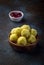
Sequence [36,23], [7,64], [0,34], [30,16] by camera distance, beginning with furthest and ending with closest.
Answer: [30,16] < [36,23] < [0,34] < [7,64]

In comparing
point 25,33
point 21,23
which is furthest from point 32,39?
point 21,23

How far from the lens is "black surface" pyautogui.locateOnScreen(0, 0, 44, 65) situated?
1.08 m

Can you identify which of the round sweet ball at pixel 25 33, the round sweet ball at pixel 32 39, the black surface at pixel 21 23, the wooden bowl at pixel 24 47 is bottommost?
the black surface at pixel 21 23

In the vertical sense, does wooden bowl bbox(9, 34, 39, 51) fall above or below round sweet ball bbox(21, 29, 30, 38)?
below

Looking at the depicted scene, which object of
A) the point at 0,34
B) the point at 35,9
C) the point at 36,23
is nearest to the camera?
the point at 0,34

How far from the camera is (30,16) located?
158 centimetres

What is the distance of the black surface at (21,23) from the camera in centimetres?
108

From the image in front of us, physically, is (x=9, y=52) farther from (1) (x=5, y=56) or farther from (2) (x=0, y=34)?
(2) (x=0, y=34)

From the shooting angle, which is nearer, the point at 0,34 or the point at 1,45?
the point at 1,45

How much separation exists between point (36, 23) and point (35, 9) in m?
0.27

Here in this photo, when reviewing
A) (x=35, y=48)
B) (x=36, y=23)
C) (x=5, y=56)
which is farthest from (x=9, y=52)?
(x=36, y=23)

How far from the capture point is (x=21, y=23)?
147cm

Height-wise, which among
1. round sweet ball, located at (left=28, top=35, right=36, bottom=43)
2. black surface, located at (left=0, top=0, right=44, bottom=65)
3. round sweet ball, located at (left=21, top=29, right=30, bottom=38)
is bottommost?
black surface, located at (left=0, top=0, right=44, bottom=65)

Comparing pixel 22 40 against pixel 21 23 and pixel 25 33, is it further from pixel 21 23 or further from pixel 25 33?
pixel 21 23
